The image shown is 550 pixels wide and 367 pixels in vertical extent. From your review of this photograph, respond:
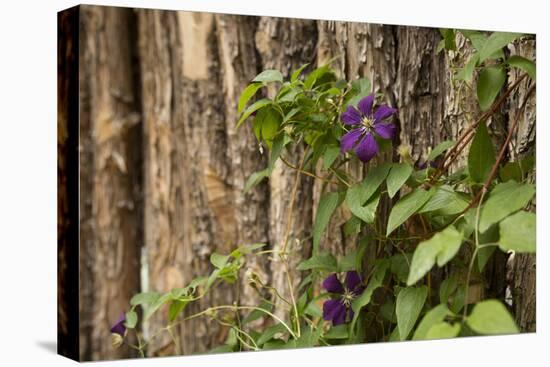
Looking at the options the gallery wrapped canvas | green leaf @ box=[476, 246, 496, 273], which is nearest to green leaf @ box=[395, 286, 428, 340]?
the gallery wrapped canvas

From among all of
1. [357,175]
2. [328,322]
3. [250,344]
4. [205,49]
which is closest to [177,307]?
[250,344]

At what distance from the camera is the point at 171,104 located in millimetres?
2135

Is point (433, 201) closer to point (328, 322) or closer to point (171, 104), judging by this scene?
point (328, 322)

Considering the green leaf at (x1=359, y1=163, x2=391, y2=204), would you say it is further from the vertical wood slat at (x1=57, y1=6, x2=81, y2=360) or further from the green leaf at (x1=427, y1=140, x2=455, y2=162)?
the vertical wood slat at (x1=57, y1=6, x2=81, y2=360)

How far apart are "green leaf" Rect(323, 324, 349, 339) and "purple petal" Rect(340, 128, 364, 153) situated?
34 centimetres

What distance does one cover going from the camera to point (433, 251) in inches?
42.4

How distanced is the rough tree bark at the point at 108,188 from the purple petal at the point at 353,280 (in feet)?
3.14

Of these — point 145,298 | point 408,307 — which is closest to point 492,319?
point 408,307

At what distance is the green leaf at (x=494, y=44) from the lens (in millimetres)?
1305

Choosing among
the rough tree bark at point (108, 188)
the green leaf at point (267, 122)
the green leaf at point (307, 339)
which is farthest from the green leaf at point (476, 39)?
the rough tree bark at point (108, 188)

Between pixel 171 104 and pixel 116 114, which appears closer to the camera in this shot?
pixel 171 104

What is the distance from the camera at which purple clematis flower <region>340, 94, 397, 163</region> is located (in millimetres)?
1386

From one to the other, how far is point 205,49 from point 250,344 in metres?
0.85

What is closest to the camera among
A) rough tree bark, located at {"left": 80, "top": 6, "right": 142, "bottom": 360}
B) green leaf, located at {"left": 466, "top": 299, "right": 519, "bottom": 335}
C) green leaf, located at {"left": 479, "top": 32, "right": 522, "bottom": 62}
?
green leaf, located at {"left": 466, "top": 299, "right": 519, "bottom": 335}
